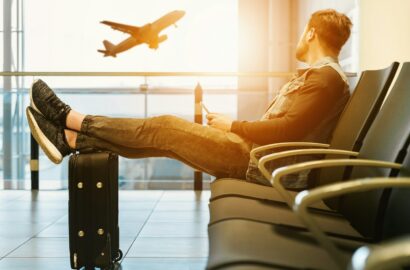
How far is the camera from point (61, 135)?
229 cm

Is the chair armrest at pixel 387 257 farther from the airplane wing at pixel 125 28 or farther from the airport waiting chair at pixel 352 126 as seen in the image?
the airplane wing at pixel 125 28

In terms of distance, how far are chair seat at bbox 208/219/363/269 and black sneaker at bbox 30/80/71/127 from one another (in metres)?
1.22

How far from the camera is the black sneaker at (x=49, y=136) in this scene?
7.32ft

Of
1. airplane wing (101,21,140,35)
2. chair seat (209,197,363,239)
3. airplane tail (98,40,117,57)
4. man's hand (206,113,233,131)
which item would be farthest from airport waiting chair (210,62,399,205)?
airplane tail (98,40,117,57)

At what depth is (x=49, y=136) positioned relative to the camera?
230 cm

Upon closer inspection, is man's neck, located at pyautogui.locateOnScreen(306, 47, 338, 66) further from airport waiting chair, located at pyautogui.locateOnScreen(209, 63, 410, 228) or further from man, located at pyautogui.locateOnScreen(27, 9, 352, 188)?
airport waiting chair, located at pyautogui.locateOnScreen(209, 63, 410, 228)

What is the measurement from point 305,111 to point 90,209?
94 centimetres

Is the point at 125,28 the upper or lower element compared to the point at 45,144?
upper

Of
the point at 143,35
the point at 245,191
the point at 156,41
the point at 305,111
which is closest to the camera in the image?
the point at 245,191

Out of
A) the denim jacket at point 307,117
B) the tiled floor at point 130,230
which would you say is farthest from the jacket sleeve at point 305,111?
the tiled floor at point 130,230

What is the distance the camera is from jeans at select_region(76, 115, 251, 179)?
2.27m

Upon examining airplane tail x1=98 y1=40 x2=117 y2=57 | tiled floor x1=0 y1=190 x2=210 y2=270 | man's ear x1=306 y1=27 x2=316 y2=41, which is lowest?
tiled floor x1=0 y1=190 x2=210 y2=270

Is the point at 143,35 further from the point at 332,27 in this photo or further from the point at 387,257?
the point at 387,257

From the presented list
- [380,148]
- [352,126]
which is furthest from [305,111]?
[380,148]
